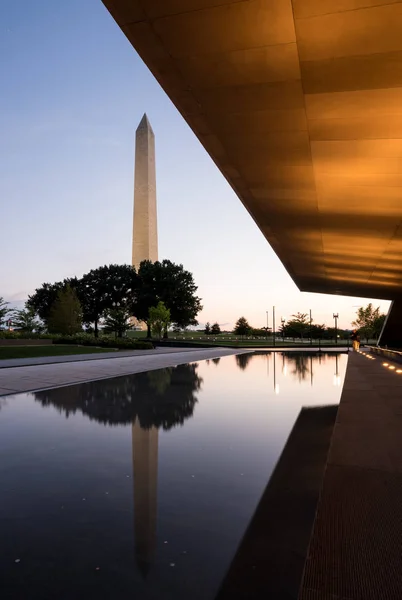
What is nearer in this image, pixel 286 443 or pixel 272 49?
pixel 272 49

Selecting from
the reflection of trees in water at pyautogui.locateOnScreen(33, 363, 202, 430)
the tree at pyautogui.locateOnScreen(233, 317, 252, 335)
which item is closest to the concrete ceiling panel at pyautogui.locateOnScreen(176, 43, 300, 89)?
the reflection of trees in water at pyautogui.locateOnScreen(33, 363, 202, 430)

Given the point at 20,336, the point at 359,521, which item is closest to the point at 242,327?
the point at 20,336

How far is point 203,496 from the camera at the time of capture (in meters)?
4.34

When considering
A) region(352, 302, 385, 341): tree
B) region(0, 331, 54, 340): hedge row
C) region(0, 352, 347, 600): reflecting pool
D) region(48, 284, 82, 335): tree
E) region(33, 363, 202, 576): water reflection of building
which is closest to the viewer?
region(0, 352, 347, 600): reflecting pool

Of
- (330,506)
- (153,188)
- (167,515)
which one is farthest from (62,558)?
(153,188)

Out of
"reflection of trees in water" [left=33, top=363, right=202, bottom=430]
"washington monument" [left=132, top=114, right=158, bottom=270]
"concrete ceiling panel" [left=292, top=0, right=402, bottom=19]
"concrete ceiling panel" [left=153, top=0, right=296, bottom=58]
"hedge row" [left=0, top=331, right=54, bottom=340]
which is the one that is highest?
"washington monument" [left=132, top=114, right=158, bottom=270]

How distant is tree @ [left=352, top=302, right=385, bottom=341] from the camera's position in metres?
79.9

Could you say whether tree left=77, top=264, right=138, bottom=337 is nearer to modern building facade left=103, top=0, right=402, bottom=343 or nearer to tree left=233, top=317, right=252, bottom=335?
tree left=233, top=317, right=252, bottom=335

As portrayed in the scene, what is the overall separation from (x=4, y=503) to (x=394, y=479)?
3767 millimetres

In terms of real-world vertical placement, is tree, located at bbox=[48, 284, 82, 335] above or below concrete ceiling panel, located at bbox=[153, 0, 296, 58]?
below

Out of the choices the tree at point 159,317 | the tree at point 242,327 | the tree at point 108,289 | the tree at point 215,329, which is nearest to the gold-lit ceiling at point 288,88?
the tree at point 159,317

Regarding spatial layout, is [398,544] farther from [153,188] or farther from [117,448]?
[153,188]

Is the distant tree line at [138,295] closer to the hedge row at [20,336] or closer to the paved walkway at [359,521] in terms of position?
the hedge row at [20,336]

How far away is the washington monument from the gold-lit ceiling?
56758 millimetres
